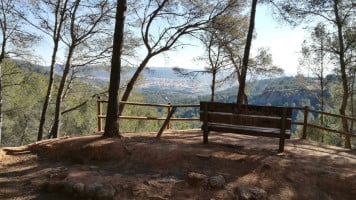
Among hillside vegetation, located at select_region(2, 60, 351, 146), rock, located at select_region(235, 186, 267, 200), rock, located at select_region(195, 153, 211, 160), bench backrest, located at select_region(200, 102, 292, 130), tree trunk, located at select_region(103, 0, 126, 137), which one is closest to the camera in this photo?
rock, located at select_region(235, 186, 267, 200)

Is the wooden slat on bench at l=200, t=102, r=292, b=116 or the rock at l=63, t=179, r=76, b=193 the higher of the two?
the wooden slat on bench at l=200, t=102, r=292, b=116

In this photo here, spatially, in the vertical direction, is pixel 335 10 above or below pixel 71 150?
above

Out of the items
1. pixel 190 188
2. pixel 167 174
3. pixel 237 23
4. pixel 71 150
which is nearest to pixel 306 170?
pixel 190 188

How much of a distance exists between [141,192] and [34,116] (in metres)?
35.1

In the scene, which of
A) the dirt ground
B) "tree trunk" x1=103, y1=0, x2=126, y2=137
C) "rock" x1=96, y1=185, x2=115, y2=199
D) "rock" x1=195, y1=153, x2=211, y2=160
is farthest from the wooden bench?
"rock" x1=96, y1=185, x2=115, y2=199

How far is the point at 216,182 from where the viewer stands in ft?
18.4

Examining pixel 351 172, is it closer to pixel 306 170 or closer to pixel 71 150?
pixel 306 170

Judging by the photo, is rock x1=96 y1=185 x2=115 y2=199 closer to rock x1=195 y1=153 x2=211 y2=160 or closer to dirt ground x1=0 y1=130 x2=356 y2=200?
dirt ground x1=0 y1=130 x2=356 y2=200

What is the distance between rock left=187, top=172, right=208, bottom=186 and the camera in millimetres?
5676

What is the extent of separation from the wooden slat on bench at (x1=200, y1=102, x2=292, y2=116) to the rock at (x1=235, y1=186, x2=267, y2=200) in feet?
6.88

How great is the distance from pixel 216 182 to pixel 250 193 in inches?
25.0

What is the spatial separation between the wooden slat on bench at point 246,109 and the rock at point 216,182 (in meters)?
2.07

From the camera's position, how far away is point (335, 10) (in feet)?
48.2

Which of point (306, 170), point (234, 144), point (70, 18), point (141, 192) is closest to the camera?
point (141, 192)
